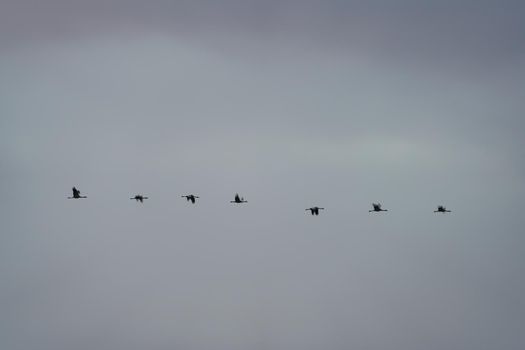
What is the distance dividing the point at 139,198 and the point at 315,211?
4823 cm

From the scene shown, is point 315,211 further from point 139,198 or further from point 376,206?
point 139,198

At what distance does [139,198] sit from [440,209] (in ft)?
269

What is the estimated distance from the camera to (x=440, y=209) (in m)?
189

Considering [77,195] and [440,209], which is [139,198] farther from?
[440,209]

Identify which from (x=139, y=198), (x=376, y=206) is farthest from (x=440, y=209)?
(x=139, y=198)

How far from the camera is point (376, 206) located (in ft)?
631

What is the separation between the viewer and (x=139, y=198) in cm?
19138

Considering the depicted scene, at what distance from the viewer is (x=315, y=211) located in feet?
620

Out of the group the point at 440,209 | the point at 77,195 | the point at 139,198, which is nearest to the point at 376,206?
the point at 440,209

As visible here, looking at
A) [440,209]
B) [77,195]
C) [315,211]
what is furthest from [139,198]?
[440,209]

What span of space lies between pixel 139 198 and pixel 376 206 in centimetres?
6515

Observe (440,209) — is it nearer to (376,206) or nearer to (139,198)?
(376,206)

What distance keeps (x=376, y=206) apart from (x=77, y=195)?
267 ft
